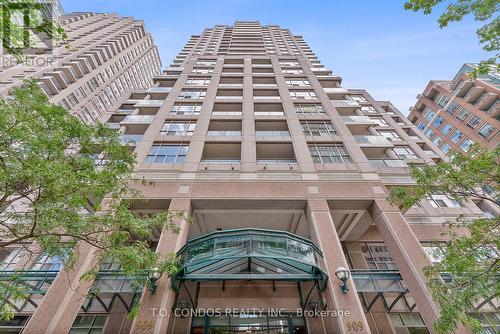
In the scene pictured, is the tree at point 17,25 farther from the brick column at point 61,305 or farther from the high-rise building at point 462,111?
the high-rise building at point 462,111

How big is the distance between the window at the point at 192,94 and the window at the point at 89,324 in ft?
63.6

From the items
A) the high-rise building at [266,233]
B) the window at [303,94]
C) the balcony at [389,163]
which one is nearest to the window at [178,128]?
the high-rise building at [266,233]

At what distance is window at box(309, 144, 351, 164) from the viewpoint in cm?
1716

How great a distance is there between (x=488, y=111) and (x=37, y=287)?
184 feet

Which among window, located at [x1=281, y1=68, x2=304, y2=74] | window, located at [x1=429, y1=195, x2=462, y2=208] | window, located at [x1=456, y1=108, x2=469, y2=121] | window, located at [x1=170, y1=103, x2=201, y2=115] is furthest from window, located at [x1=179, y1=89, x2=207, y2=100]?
window, located at [x1=456, y1=108, x2=469, y2=121]

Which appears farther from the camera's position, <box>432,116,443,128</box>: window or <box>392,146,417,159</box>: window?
<box>432,116,443,128</box>: window

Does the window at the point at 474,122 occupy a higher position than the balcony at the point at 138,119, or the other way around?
the window at the point at 474,122

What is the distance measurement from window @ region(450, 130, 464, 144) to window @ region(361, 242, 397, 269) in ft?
124

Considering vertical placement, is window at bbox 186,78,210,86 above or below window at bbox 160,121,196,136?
above

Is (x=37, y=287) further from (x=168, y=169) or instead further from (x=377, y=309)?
(x=377, y=309)

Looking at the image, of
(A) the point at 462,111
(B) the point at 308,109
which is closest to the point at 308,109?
(B) the point at 308,109

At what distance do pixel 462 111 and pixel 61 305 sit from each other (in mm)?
56461

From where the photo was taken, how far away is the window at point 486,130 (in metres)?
35.7

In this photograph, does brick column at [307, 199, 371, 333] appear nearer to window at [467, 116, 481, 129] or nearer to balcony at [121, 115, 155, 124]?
balcony at [121, 115, 155, 124]
